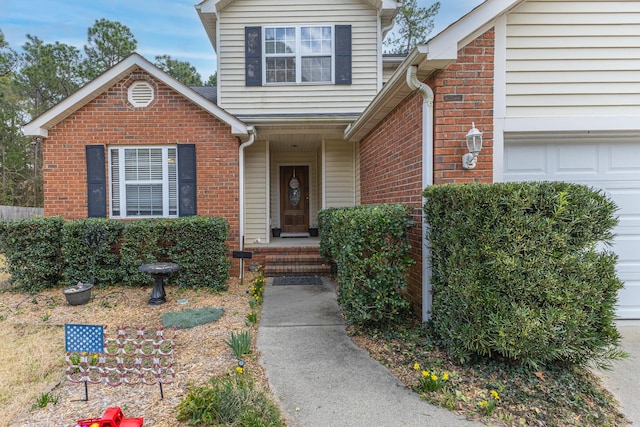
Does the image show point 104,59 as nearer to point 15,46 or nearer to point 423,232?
point 15,46

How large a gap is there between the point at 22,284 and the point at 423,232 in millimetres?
6749

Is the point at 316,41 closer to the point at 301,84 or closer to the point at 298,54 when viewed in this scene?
the point at 298,54

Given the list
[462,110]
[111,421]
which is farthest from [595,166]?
[111,421]

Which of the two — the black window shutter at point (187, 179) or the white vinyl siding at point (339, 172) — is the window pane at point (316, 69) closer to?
the white vinyl siding at point (339, 172)

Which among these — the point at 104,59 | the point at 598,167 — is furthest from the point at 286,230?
the point at 104,59

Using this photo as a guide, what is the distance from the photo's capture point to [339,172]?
845cm

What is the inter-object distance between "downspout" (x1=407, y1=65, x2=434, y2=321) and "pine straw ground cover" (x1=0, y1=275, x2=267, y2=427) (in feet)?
6.44

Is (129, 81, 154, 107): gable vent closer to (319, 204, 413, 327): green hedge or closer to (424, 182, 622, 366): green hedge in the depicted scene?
(319, 204, 413, 327): green hedge

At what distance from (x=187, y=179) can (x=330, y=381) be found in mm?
5045

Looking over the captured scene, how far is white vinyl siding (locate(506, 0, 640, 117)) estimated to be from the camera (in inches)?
143

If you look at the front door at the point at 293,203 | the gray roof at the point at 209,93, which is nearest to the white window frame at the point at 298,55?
the gray roof at the point at 209,93

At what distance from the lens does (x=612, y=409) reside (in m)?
2.45

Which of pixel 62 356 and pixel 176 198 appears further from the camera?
pixel 176 198

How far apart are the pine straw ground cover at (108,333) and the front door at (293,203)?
14.8ft
